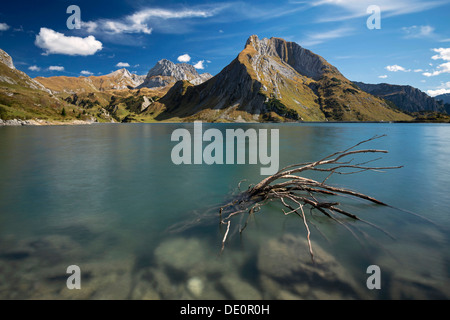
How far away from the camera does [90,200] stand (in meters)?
16.5

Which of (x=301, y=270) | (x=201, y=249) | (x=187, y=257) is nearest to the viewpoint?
(x=301, y=270)

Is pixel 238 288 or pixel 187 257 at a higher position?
pixel 187 257

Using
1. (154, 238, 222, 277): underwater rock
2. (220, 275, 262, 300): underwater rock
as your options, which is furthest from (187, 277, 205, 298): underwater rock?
(220, 275, 262, 300): underwater rock

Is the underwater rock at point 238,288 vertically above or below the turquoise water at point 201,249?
below

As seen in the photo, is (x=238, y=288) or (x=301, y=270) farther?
(x=301, y=270)

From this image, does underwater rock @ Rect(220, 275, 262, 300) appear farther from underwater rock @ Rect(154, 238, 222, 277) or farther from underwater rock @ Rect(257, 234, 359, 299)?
underwater rock @ Rect(154, 238, 222, 277)

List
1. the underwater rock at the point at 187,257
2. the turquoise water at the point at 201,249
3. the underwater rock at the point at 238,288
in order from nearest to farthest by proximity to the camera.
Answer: the underwater rock at the point at 238,288 < the turquoise water at the point at 201,249 < the underwater rock at the point at 187,257

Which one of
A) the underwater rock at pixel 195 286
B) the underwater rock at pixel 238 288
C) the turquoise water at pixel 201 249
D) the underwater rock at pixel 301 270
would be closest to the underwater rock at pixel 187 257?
the turquoise water at pixel 201 249

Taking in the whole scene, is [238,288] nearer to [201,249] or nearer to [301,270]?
[301,270]

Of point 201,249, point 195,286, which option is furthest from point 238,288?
point 201,249

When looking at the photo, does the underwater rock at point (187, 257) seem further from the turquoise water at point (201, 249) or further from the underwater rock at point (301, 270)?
the underwater rock at point (301, 270)

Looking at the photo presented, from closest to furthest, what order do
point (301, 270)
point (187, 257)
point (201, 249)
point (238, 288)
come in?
1. point (238, 288)
2. point (301, 270)
3. point (187, 257)
4. point (201, 249)
